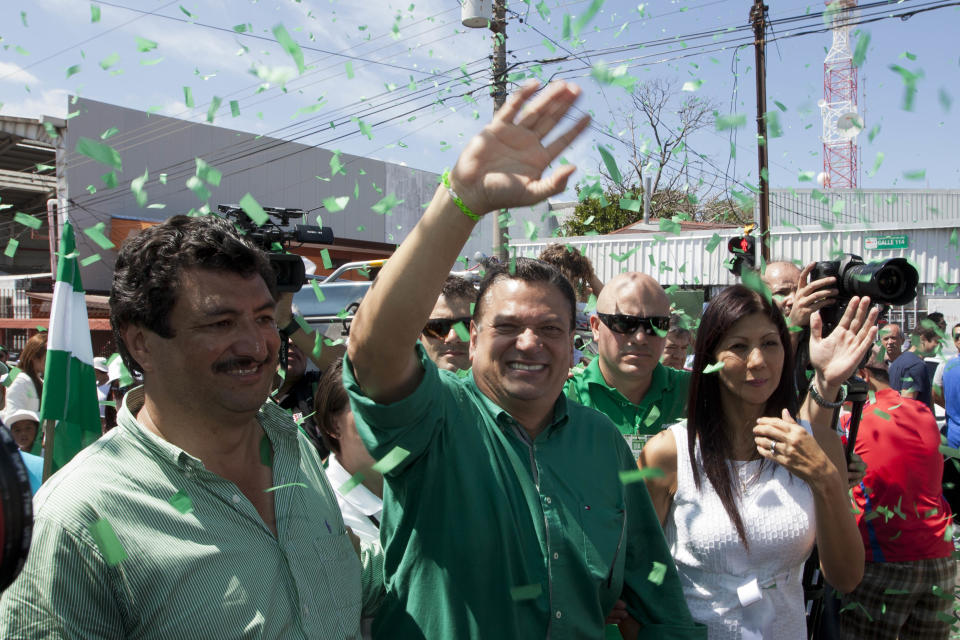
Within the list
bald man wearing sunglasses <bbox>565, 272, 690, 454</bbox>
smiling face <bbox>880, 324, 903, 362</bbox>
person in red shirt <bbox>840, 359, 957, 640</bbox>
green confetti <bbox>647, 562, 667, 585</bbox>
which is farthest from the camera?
smiling face <bbox>880, 324, 903, 362</bbox>

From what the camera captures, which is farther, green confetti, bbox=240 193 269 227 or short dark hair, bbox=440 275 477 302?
short dark hair, bbox=440 275 477 302

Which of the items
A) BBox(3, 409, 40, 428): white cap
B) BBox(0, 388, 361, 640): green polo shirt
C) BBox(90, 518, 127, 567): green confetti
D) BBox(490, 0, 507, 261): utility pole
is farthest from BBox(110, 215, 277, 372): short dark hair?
BBox(490, 0, 507, 261): utility pole

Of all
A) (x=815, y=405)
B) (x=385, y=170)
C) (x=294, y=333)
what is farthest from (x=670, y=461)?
(x=385, y=170)

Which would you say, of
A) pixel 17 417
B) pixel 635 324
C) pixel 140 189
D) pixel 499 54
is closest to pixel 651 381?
pixel 635 324

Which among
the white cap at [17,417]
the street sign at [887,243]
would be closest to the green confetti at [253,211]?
the white cap at [17,417]

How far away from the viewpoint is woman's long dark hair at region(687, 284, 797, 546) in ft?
9.02

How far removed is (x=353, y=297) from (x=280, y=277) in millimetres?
3544

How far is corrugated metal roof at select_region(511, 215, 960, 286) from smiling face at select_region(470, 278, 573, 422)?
36.0 feet

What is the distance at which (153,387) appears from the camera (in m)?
1.89

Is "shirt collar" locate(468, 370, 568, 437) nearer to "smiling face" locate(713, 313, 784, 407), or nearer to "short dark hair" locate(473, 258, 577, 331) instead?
"short dark hair" locate(473, 258, 577, 331)

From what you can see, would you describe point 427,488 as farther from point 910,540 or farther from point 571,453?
point 910,540

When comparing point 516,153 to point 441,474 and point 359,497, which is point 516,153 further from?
point 359,497

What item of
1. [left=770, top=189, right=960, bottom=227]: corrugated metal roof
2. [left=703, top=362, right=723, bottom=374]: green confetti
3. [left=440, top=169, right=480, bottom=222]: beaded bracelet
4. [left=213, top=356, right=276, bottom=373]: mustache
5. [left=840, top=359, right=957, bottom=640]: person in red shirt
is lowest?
[left=840, top=359, right=957, bottom=640]: person in red shirt

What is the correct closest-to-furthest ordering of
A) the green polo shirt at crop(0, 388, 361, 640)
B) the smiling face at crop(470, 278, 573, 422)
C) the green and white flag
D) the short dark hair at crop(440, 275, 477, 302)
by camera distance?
the green polo shirt at crop(0, 388, 361, 640) < the smiling face at crop(470, 278, 573, 422) < the green and white flag < the short dark hair at crop(440, 275, 477, 302)
